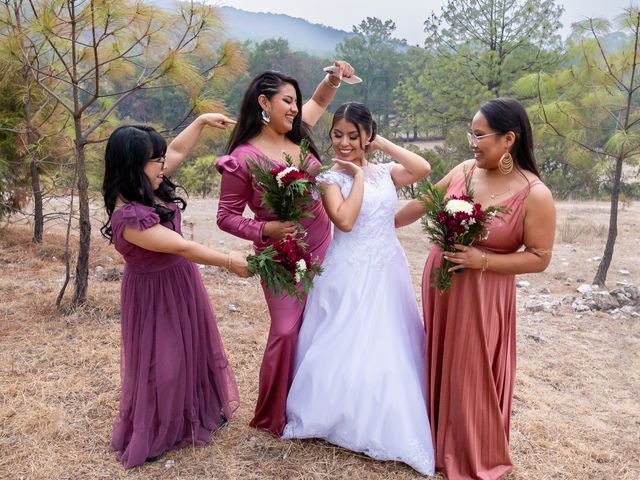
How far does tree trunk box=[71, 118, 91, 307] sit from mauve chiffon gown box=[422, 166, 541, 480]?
3464 mm

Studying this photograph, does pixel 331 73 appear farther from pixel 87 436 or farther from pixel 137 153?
pixel 87 436

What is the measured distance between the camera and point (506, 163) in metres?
2.53

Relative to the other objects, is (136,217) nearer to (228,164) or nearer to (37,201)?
(228,164)

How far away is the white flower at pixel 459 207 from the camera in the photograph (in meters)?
2.36

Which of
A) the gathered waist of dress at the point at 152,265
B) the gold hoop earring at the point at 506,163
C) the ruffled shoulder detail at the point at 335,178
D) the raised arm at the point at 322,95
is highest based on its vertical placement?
the raised arm at the point at 322,95

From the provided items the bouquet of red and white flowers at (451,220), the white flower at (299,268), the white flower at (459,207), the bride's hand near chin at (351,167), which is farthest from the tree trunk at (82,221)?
the white flower at (459,207)

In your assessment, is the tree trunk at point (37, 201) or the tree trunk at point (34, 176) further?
the tree trunk at point (37, 201)

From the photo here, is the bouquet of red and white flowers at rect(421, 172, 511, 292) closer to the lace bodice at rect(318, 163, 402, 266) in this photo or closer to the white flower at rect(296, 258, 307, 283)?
the lace bodice at rect(318, 163, 402, 266)

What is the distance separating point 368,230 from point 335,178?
0.33 meters

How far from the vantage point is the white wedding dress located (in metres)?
2.71

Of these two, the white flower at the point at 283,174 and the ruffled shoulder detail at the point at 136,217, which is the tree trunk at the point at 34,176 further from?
the white flower at the point at 283,174

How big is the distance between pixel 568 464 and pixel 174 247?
2.46m

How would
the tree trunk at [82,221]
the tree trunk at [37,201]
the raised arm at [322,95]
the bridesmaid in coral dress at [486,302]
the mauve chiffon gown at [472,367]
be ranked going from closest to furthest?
the bridesmaid in coral dress at [486,302]
the mauve chiffon gown at [472,367]
the raised arm at [322,95]
the tree trunk at [82,221]
the tree trunk at [37,201]

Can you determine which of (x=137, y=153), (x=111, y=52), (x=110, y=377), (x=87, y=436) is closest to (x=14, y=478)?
(x=87, y=436)
